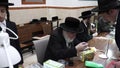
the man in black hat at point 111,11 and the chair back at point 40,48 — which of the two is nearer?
the man in black hat at point 111,11

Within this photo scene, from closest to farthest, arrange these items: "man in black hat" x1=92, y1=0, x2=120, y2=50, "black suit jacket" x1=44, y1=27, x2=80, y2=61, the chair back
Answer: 1. "man in black hat" x1=92, y1=0, x2=120, y2=50
2. "black suit jacket" x1=44, y1=27, x2=80, y2=61
3. the chair back

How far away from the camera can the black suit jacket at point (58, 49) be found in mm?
2062

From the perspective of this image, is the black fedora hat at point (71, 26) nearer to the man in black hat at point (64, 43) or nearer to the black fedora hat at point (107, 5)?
the man in black hat at point (64, 43)

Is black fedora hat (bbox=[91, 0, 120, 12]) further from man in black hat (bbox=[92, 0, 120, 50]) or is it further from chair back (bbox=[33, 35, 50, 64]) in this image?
chair back (bbox=[33, 35, 50, 64])

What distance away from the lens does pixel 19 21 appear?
211 inches

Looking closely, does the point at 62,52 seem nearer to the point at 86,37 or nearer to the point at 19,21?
the point at 86,37

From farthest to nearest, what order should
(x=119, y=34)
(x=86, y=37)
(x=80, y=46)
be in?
(x=86, y=37) → (x=80, y=46) → (x=119, y=34)

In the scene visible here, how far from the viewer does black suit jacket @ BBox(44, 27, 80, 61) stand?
2062mm

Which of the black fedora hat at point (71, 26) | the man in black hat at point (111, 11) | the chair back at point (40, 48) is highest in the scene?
the man in black hat at point (111, 11)

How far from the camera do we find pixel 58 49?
6.90 feet

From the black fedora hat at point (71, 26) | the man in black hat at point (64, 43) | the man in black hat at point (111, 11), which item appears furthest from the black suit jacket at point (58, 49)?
the man in black hat at point (111, 11)

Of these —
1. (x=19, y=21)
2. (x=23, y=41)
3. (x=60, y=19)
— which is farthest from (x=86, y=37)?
(x=60, y=19)

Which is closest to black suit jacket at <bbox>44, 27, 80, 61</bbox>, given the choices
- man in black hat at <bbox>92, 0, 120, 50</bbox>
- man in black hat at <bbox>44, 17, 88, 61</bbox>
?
man in black hat at <bbox>44, 17, 88, 61</bbox>

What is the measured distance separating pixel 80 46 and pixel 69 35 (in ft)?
0.57
